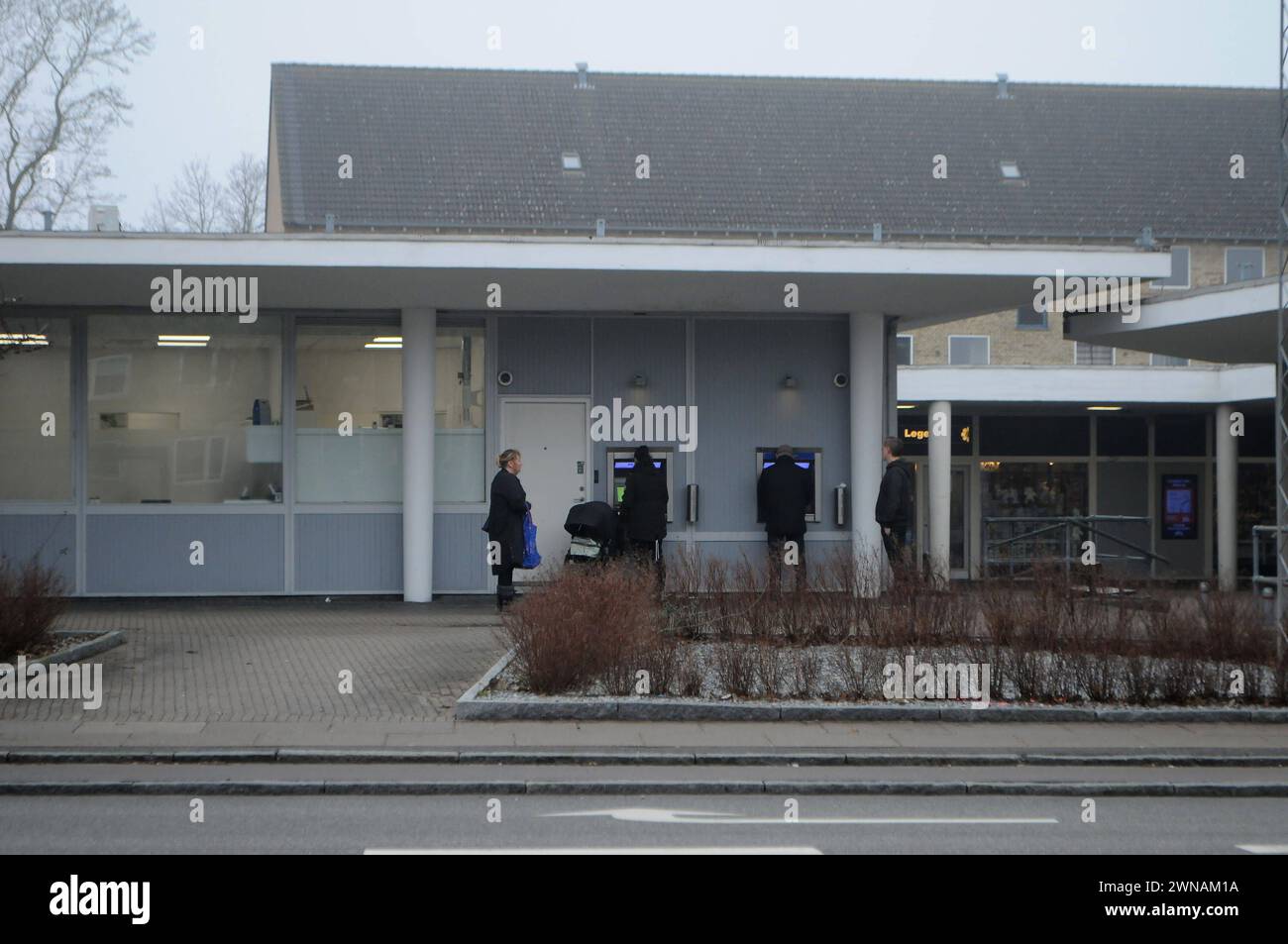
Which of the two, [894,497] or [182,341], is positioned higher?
[182,341]

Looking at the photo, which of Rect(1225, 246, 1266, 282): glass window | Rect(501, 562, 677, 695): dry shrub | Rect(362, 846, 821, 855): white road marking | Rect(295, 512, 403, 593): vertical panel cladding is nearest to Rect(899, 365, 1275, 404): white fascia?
Rect(295, 512, 403, 593): vertical panel cladding

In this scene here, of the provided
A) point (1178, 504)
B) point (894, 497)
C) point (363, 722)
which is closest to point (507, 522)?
point (894, 497)

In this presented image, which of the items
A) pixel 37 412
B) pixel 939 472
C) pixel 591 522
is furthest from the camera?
pixel 939 472

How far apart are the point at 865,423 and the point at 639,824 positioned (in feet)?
37.7

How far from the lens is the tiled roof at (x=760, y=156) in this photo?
40.2 meters

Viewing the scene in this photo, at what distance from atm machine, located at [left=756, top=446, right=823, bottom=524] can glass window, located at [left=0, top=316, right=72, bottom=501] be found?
8894 mm

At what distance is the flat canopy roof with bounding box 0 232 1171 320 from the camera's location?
15897mm

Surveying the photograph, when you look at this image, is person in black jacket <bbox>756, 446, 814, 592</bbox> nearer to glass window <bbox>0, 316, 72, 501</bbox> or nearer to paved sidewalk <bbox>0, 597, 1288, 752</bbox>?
paved sidewalk <bbox>0, 597, 1288, 752</bbox>

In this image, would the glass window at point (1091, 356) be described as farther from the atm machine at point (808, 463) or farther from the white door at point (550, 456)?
the white door at point (550, 456)

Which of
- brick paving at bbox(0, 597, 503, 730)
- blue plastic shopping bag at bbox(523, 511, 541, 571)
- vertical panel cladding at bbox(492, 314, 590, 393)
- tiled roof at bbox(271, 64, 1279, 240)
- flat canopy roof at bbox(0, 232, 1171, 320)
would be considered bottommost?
brick paving at bbox(0, 597, 503, 730)

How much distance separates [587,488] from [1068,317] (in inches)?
284

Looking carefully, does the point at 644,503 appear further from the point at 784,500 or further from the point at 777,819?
the point at 777,819

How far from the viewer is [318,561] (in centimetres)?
1823

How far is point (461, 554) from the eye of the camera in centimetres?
1844
